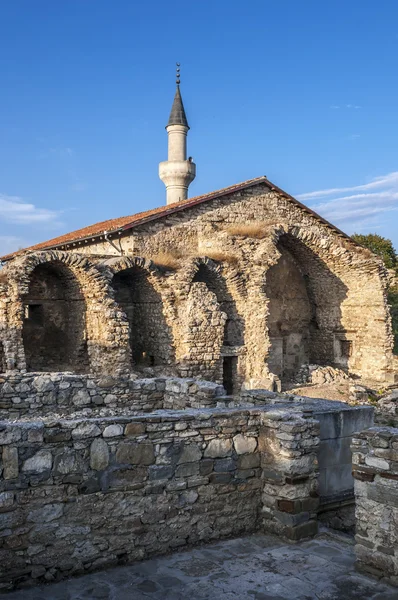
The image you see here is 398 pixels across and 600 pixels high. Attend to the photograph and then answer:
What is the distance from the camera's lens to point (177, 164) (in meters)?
31.7

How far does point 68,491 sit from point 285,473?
2.30 meters

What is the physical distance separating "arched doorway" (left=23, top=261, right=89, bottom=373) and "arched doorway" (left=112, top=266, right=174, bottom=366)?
1.84 metres

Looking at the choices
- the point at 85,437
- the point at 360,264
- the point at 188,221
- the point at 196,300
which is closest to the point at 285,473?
the point at 85,437

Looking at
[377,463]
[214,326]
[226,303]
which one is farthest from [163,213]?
[377,463]

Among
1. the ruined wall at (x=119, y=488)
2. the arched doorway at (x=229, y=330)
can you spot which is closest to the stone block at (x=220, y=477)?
the ruined wall at (x=119, y=488)

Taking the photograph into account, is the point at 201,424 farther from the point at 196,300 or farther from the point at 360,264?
the point at 360,264

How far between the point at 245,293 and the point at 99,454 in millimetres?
16163

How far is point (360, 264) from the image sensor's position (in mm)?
24094

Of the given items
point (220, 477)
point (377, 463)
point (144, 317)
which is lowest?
point (220, 477)

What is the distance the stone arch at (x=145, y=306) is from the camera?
62.6ft

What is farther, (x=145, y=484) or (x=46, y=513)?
(x=145, y=484)

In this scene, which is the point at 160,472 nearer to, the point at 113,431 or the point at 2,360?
the point at 113,431

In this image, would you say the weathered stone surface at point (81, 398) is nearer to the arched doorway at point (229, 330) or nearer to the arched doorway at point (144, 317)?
the arched doorway at point (144, 317)

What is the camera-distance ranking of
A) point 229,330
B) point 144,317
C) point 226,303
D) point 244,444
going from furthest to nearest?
point 226,303, point 229,330, point 144,317, point 244,444
